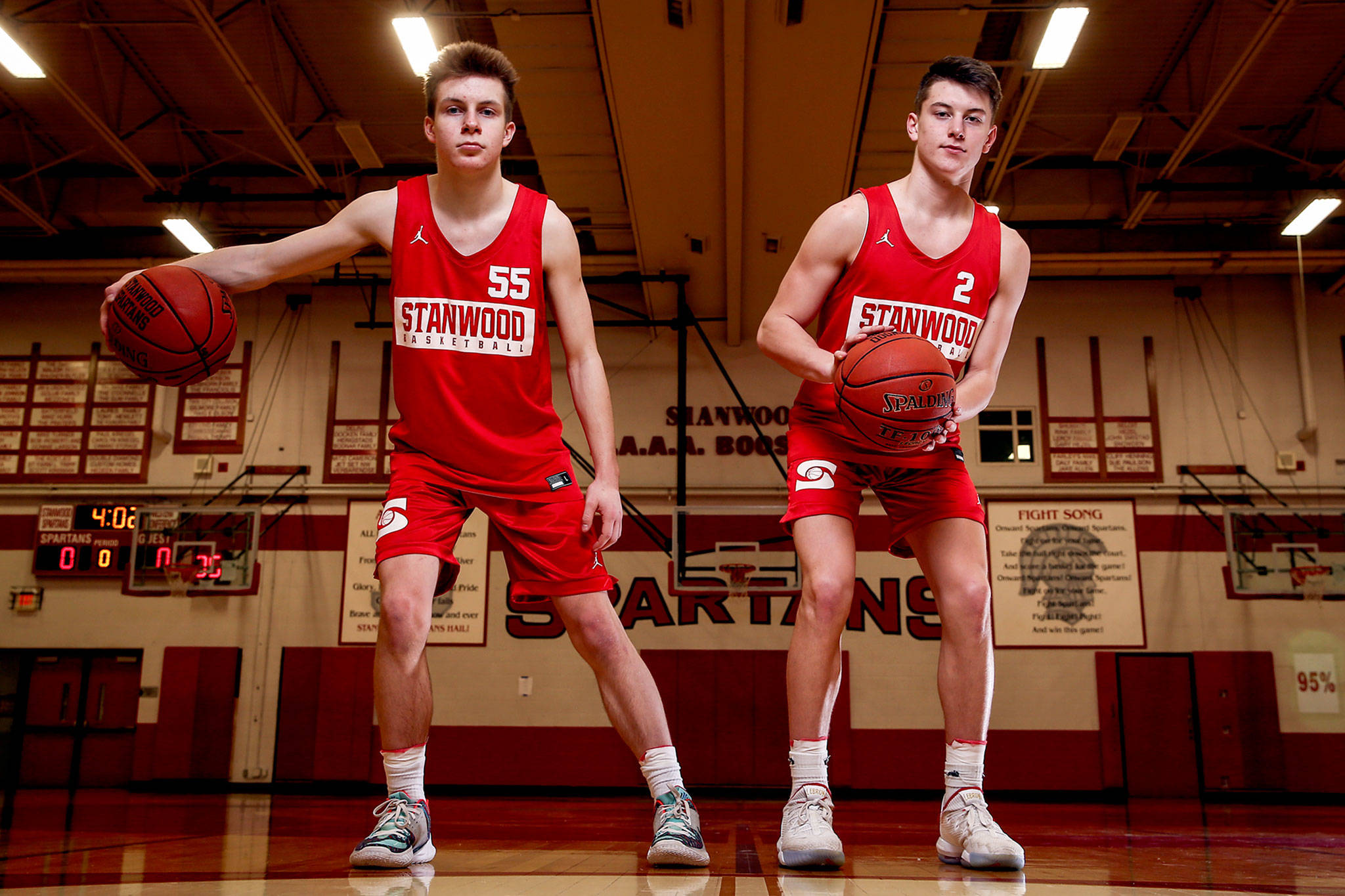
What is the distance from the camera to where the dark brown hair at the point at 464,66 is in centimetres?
260

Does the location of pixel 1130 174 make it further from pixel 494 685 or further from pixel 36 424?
pixel 36 424

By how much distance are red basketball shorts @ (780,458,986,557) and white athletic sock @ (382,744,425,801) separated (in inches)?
43.5

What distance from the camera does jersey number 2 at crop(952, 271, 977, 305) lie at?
2.70 metres

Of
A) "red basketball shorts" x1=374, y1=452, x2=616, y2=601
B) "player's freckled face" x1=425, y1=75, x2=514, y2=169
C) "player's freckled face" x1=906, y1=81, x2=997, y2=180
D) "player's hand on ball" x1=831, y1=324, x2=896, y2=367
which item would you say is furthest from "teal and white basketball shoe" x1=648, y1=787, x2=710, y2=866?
"player's freckled face" x1=906, y1=81, x2=997, y2=180

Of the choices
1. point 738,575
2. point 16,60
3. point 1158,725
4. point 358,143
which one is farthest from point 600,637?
point 1158,725

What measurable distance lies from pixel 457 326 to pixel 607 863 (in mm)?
1377

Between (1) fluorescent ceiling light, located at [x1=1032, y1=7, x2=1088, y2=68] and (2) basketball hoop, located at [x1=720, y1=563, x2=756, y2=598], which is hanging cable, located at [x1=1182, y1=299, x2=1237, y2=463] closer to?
(1) fluorescent ceiling light, located at [x1=1032, y1=7, x2=1088, y2=68]

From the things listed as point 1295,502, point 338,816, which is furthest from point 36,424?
point 1295,502

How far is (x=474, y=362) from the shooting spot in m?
2.59

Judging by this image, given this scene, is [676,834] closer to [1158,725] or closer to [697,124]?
[697,124]

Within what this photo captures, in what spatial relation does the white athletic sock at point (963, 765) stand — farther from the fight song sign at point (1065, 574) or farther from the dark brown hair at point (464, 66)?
the fight song sign at point (1065, 574)

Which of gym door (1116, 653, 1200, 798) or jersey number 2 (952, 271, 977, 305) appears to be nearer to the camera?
jersey number 2 (952, 271, 977, 305)

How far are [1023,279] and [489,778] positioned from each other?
33.5ft

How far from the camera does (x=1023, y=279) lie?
2.80 metres
